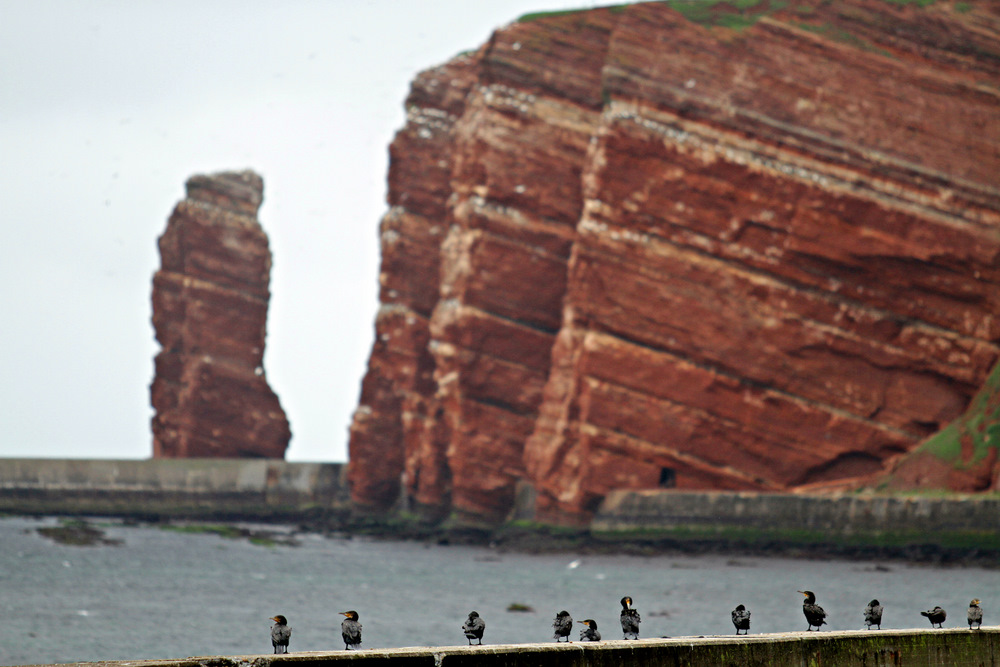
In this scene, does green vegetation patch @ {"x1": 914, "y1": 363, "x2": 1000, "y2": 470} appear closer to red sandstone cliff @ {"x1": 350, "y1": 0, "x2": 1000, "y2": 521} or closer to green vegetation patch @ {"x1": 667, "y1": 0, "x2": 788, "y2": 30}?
red sandstone cliff @ {"x1": 350, "y1": 0, "x2": 1000, "y2": 521}

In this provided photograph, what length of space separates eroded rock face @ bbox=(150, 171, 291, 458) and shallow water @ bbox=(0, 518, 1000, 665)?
29.5m

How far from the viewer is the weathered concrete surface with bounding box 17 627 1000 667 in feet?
35.8

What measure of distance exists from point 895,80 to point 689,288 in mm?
12893

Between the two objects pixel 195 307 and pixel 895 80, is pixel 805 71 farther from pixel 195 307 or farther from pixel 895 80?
pixel 195 307

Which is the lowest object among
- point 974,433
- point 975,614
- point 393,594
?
point 975,614

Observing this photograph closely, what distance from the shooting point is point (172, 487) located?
87.5 m

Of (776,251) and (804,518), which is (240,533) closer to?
(776,251)

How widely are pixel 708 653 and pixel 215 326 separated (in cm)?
8480

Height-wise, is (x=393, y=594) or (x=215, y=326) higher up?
(x=215, y=326)

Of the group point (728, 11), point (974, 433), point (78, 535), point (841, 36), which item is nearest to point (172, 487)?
point (78, 535)

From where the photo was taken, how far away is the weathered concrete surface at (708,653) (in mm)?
10914

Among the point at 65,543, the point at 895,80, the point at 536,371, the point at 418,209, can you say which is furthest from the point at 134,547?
the point at 895,80

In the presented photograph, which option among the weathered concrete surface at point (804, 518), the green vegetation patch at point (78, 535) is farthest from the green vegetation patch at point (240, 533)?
the weathered concrete surface at point (804, 518)

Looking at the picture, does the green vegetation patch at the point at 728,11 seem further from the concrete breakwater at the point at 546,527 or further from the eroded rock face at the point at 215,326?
the eroded rock face at the point at 215,326
